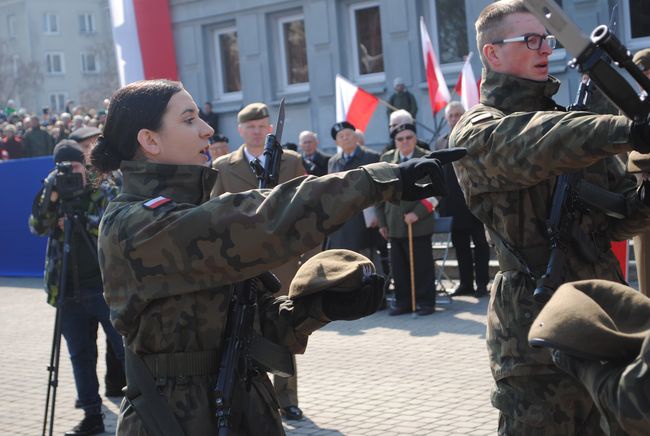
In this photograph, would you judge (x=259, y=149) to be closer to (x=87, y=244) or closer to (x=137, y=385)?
(x=87, y=244)

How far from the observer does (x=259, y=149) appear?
320 inches

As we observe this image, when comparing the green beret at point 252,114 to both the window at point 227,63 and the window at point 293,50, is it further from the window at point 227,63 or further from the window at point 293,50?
the window at point 227,63

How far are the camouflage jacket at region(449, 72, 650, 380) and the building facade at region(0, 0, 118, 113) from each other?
64.5 metres

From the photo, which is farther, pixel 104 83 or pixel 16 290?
pixel 104 83

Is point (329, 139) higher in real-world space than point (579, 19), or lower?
lower

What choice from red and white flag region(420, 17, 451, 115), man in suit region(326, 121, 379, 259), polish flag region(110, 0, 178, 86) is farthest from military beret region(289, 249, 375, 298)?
polish flag region(110, 0, 178, 86)

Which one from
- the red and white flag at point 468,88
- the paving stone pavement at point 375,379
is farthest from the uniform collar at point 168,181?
the red and white flag at point 468,88

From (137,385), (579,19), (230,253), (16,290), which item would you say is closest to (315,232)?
(230,253)

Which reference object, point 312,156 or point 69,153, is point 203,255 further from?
point 312,156

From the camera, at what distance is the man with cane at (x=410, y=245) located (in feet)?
36.8

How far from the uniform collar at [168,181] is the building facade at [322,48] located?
47.6ft

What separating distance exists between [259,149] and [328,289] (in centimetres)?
483

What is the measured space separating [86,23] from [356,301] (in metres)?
76.8

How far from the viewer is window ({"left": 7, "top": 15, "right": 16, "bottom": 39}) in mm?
71375
